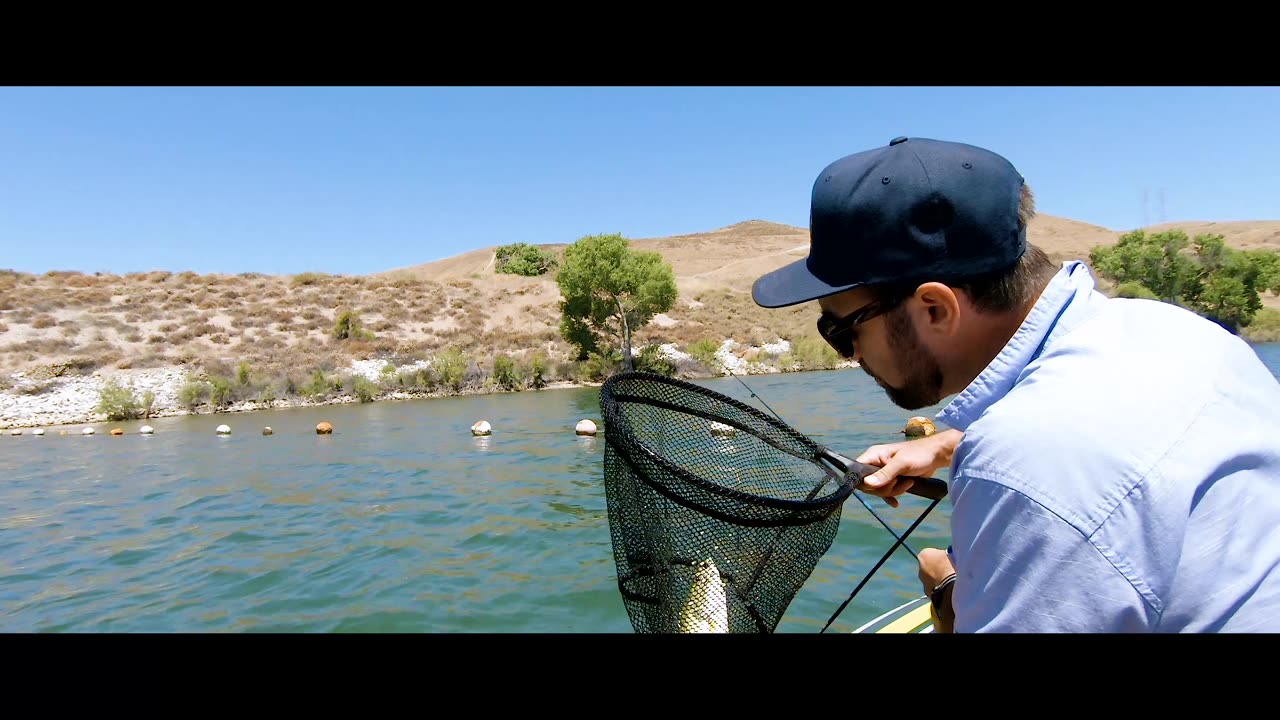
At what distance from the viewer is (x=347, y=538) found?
346 inches

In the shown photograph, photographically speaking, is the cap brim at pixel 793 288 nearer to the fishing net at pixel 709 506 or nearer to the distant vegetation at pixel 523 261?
the fishing net at pixel 709 506

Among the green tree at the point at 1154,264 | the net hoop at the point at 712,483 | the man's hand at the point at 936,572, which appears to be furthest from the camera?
the green tree at the point at 1154,264

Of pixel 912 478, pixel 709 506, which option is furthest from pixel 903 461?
pixel 709 506

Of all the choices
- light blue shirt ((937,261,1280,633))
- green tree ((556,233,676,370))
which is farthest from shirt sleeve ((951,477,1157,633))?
green tree ((556,233,676,370))

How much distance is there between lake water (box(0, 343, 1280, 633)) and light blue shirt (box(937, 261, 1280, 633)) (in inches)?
99.8

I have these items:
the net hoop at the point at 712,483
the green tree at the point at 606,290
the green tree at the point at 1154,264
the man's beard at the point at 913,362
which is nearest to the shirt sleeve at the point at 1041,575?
the man's beard at the point at 913,362

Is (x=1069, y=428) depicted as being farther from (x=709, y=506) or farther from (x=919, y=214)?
(x=709, y=506)

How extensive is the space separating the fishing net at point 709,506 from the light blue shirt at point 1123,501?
0.71 meters

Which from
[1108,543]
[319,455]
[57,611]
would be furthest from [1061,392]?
[319,455]

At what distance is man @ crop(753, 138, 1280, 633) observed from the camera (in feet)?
3.34

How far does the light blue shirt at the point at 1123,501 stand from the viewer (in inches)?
39.9

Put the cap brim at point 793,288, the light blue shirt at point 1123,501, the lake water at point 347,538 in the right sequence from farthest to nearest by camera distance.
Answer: the lake water at point 347,538
the cap brim at point 793,288
the light blue shirt at point 1123,501

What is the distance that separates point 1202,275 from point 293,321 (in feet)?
154
